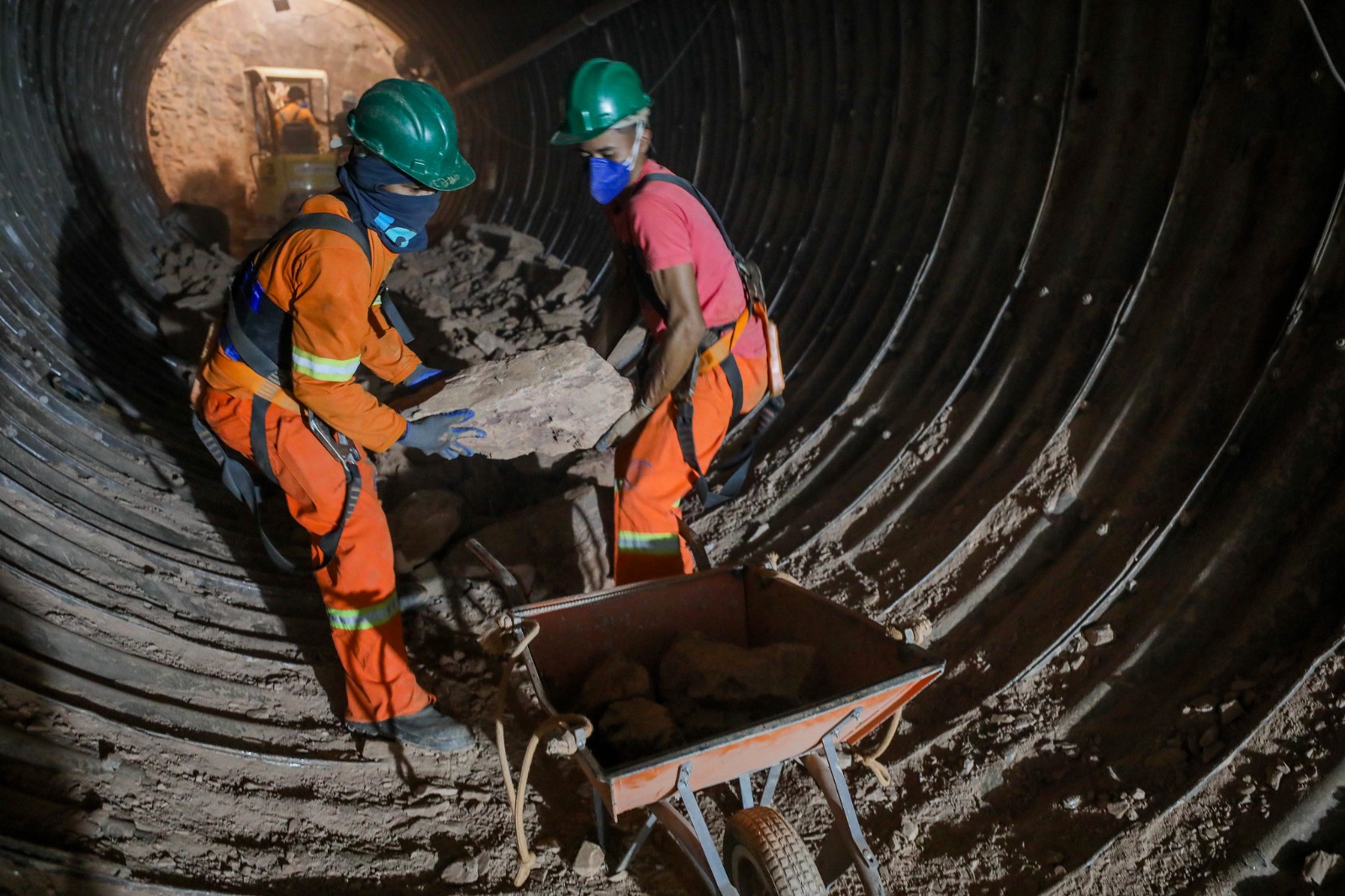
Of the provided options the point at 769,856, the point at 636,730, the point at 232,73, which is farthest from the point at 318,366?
the point at 232,73

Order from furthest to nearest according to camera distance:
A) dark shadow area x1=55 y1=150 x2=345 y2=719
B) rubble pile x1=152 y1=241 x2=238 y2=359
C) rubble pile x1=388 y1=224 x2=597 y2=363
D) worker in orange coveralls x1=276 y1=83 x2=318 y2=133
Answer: worker in orange coveralls x1=276 y1=83 x2=318 y2=133 → rubble pile x1=388 y1=224 x2=597 y2=363 → rubble pile x1=152 y1=241 x2=238 y2=359 → dark shadow area x1=55 y1=150 x2=345 y2=719

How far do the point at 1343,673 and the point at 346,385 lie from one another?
2839mm

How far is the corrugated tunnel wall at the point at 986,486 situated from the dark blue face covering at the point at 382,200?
1734 millimetres

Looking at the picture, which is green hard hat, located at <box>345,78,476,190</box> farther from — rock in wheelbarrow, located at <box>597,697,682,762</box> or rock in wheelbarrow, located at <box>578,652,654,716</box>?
rock in wheelbarrow, located at <box>597,697,682,762</box>

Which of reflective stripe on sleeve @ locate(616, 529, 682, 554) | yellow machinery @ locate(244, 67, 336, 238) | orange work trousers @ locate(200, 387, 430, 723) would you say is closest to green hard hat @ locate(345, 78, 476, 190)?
orange work trousers @ locate(200, 387, 430, 723)

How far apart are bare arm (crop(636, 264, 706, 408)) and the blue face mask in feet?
1.54

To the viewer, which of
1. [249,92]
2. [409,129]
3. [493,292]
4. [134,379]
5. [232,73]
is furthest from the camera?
[232,73]

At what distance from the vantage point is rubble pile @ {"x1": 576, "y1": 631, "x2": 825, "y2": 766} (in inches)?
76.6

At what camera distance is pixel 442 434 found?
2764 mm

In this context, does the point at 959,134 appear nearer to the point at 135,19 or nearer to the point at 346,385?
the point at 346,385

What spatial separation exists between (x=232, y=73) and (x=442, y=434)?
16.4 m

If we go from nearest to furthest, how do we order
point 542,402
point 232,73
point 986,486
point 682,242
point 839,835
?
point 839,835 < point 682,242 < point 542,402 < point 986,486 < point 232,73

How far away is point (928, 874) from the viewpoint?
2256 mm

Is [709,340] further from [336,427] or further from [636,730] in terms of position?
[636,730]
